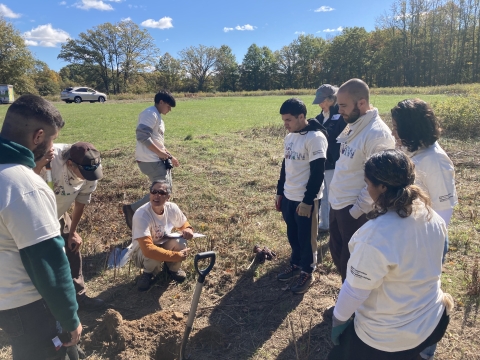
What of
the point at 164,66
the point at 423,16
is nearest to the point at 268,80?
the point at 164,66

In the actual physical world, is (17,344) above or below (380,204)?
below

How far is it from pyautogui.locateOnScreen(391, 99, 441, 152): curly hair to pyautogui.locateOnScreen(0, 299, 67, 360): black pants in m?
2.47

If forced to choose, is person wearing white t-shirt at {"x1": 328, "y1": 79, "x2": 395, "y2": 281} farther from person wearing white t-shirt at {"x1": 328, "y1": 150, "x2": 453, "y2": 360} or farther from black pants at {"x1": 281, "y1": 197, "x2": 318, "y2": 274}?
person wearing white t-shirt at {"x1": 328, "y1": 150, "x2": 453, "y2": 360}

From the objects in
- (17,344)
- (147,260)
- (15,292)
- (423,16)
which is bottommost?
(147,260)

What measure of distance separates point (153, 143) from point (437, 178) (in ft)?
11.8

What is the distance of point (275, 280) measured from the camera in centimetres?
403

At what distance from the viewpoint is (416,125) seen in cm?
243

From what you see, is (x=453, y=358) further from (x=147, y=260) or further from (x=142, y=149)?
(x=142, y=149)

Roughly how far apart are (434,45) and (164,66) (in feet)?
159

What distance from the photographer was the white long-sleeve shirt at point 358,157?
2814 millimetres

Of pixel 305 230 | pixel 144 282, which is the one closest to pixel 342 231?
pixel 305 230

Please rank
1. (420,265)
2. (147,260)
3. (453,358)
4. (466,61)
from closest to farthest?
(420,265), (453,358), (147,260), (466,61)

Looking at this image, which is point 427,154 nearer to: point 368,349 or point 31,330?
point 368,349

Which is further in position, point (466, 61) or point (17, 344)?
point (466, 61)
